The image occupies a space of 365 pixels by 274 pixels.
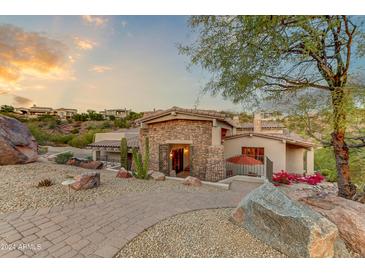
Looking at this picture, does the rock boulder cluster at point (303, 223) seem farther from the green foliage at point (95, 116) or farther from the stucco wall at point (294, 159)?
the green foliage at point (95, 116)

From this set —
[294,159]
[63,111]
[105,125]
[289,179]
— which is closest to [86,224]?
[289,179]

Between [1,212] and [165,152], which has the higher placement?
[165,152]

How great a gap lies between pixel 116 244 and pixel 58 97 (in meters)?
7.87

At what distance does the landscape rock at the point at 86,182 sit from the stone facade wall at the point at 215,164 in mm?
5439

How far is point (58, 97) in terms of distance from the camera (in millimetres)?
7566

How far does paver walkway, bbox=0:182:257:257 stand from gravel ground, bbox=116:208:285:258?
0.95ft

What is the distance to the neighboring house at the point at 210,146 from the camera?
868 centimetres

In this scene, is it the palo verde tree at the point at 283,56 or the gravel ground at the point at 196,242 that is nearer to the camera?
the gravel ground at the point at 196,242

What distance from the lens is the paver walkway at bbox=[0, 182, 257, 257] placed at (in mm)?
2622

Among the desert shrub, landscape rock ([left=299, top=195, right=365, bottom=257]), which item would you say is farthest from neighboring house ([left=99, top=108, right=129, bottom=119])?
landscape rock ([left=299, top=195, right=365, bottom=257])

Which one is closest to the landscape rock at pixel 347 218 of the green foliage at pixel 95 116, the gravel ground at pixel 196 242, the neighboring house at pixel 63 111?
the gravel ground at pixel 196 242

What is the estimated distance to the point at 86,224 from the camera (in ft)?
11.0
